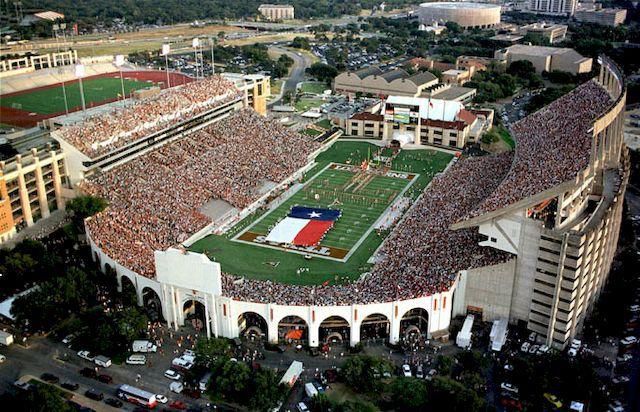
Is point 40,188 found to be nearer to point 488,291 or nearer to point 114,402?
point 114,402

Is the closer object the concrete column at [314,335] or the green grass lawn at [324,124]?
the concrete column at [314,335]

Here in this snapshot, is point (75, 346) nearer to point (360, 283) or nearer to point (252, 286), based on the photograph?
point (252, 286)

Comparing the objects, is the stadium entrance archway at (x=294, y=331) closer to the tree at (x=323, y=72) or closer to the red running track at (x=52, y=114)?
the red running track at (x=52, y=114)

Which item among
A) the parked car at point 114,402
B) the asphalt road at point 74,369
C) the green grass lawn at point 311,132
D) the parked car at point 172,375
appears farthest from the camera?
the green grass lawn at point 311,132

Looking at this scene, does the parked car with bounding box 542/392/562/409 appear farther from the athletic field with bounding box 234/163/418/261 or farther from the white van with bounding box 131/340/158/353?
the white van with bounding box 131/340/158/353

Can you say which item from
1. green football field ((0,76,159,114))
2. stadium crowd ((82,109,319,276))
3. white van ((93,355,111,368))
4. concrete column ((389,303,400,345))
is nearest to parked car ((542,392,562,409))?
concrete column ((389,303,400,345))

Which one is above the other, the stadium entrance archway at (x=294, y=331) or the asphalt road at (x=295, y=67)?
the asphalt road at (x=295, y=67)

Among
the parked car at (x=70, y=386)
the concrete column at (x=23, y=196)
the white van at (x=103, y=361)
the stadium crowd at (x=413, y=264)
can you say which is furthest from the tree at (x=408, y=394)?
the concrete column at (x=23, y=196)

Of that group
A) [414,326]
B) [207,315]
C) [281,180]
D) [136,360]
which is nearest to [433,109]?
[281,180]
